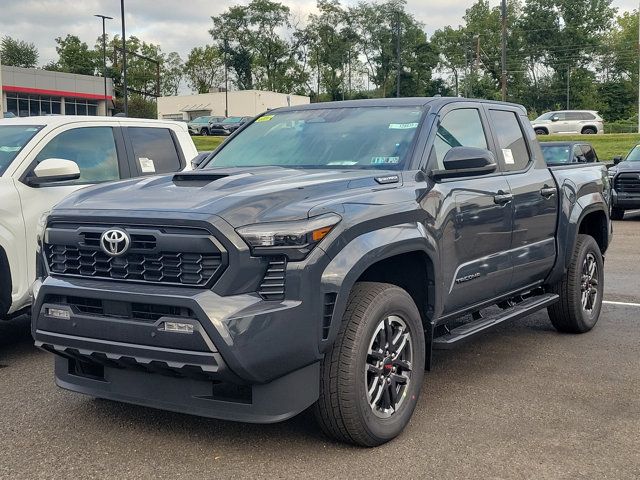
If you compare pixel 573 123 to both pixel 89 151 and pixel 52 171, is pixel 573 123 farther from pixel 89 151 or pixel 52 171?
pixel 52 171

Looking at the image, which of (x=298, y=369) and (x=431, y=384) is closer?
(x=298, y=369)

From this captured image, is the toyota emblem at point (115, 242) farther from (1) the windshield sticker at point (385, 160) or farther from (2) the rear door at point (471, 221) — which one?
(2) the rear door at point (471, 221)

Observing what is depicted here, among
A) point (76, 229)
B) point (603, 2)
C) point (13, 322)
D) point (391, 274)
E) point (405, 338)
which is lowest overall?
point (13, 322)

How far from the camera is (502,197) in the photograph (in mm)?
5250

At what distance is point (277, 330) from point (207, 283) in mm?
381

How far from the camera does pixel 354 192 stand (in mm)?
4055

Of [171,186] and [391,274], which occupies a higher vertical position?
[171,186]

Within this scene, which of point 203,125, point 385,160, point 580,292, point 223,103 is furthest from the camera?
point 223,103

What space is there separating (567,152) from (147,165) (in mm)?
11438

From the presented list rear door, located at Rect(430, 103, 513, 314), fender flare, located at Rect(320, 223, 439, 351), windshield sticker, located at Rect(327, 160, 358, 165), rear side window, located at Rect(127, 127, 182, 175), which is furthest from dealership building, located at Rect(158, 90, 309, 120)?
fender flare, located at Rect(320, 223, 439, 351)

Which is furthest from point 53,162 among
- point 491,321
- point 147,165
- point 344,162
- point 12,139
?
point 491,321

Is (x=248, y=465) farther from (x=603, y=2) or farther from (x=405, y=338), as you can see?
(x=603, y=2)

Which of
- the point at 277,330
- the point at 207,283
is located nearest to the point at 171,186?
the point at 207,283

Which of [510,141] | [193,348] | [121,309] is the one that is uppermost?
[510,141]
